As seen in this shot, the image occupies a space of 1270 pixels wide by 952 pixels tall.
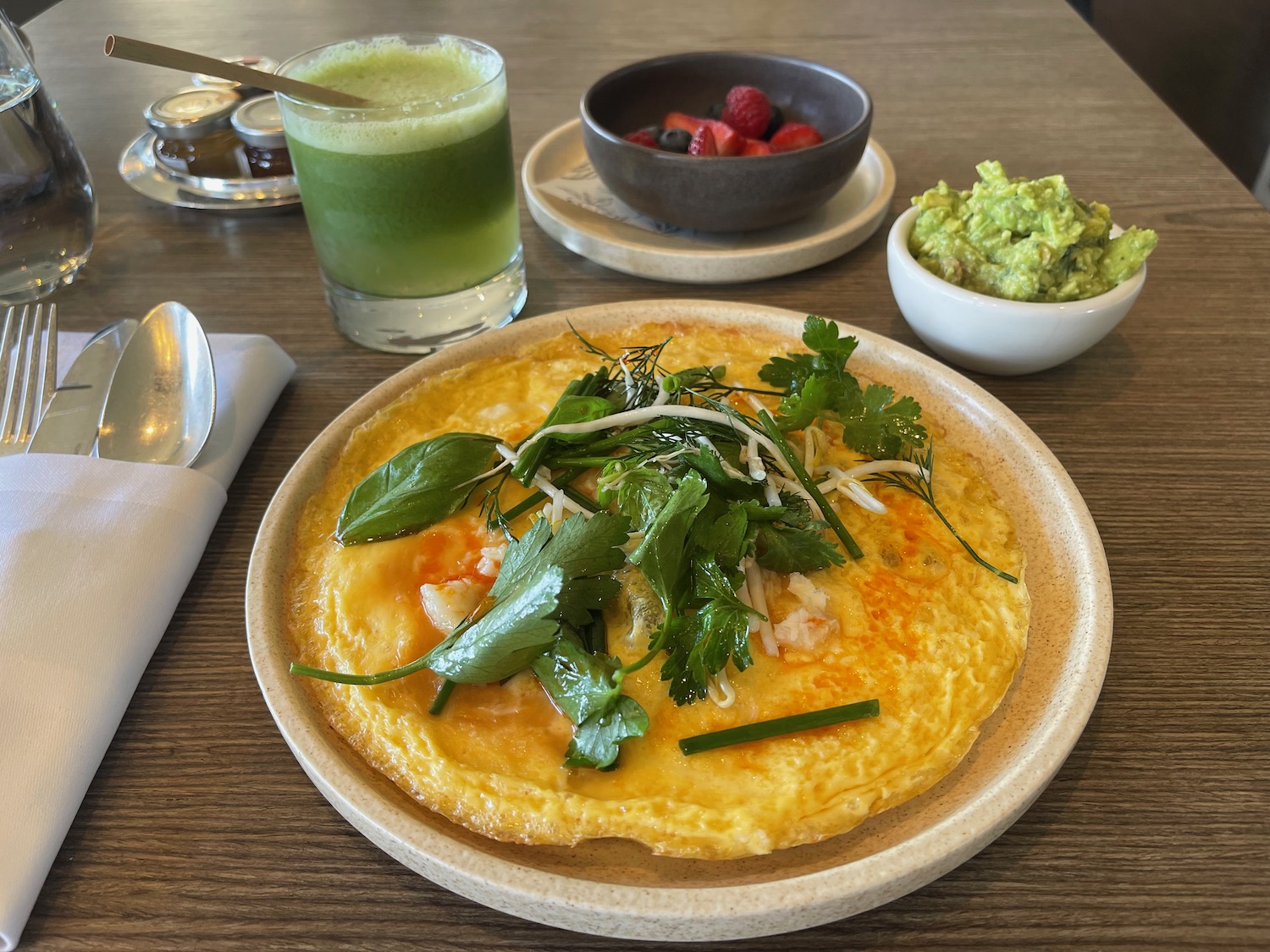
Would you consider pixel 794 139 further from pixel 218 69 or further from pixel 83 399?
pixel 83 399

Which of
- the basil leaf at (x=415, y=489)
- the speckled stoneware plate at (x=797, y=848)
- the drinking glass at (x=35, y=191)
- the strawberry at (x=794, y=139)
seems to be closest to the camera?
the speckled stoneware plate at (x=797, y=848)

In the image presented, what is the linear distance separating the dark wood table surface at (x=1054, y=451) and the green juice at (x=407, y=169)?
0.82 feet

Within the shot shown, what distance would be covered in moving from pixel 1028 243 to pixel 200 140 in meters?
2.51

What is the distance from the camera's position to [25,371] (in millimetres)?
1906

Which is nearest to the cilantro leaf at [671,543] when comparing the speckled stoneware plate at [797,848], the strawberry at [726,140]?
the speckled stoneware plate at [797,848]

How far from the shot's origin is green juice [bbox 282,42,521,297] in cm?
189

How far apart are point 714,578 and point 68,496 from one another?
1.17m

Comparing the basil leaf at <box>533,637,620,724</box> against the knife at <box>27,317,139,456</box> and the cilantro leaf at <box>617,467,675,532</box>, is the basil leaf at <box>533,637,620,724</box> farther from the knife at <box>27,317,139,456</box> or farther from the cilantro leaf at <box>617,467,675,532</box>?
the knife at <box>27,317,139,456</box>

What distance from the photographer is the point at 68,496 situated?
1.56 m

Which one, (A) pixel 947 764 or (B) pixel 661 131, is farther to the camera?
(B) pixel 661 131

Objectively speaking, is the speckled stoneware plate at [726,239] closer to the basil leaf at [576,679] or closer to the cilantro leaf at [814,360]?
the cilantro leaf at [814,360]

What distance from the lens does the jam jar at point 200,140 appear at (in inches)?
110

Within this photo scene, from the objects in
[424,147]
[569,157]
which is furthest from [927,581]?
[569,157]

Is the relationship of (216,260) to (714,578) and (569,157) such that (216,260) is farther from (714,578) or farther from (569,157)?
(714,578)
